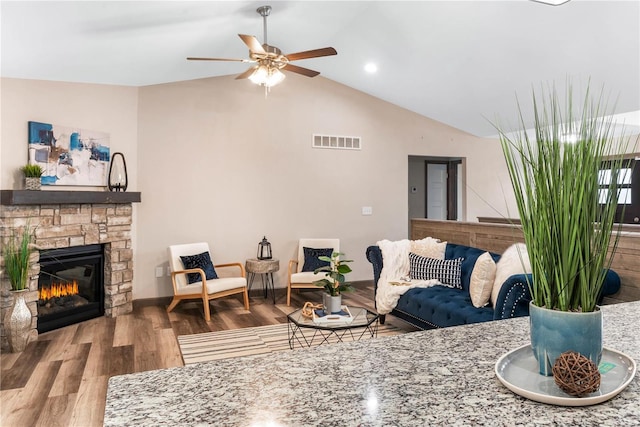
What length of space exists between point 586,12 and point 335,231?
3.88 metres

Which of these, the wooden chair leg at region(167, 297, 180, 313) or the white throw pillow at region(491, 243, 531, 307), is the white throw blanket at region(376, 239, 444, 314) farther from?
the wooden chair leg at region(167, 297, 180, 313)

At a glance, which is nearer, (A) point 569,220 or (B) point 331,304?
→ (A) point 569,220

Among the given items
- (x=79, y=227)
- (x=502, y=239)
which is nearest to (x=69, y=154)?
(x=79, y=227)

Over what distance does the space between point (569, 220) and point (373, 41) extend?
460 cm

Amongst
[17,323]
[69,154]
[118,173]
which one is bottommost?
[17,323]

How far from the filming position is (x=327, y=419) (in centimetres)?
71

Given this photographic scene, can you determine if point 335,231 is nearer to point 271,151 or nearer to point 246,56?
point 271,151

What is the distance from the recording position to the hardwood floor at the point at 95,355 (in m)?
2.65

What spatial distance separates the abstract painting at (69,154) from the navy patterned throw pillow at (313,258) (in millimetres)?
2605

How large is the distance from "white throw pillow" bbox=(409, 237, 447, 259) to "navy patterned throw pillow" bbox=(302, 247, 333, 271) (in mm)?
1500

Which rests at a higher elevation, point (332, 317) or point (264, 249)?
point (264, 249)

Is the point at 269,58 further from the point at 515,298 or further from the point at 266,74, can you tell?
the point at 515,298

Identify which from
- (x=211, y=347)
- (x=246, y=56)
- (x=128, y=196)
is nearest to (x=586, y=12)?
(x=246, y=56)

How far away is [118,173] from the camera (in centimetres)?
496
